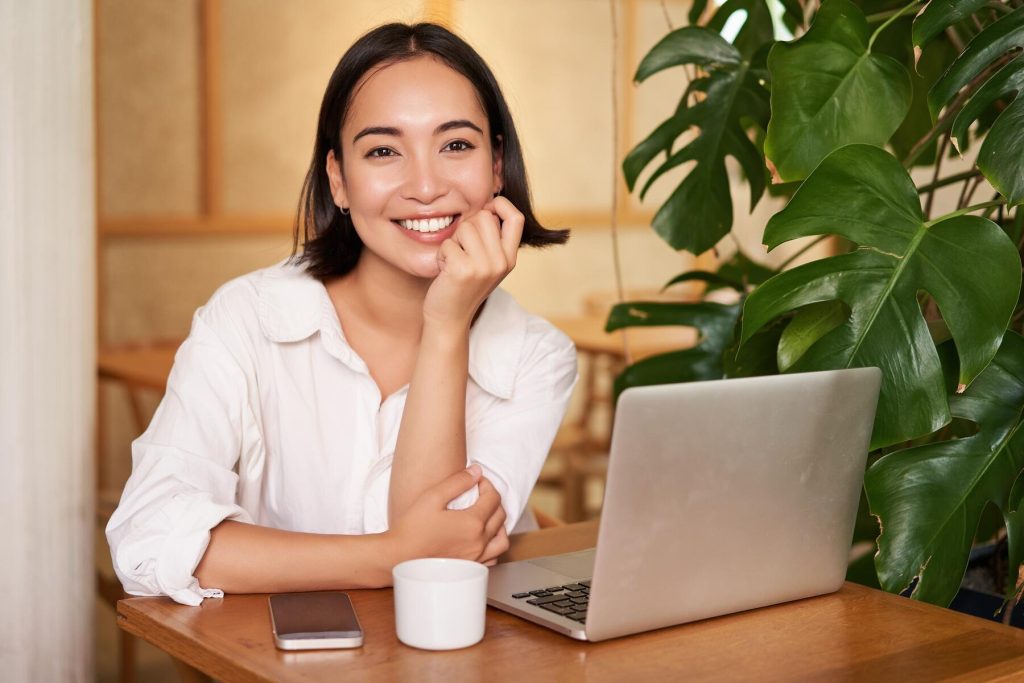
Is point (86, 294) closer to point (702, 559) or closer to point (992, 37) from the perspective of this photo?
point (702, 559)

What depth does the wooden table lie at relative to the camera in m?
1.15

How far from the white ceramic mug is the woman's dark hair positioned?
0.77 m

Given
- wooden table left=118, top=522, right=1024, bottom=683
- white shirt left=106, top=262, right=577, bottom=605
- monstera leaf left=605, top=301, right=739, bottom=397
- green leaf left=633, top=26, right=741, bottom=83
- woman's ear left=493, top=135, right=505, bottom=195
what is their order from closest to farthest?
1. wooden table left=118, top=522, right=1024, bottom=683
2. white shirt left=106, top=262, right=577, bottom=605
3. woman's ear left=493, top=135, right=505, bottom=195
4. green leaf left=633, top=26, right=741, bottom=83
5. monstera leaf left=605, top=301, right=739, bottom=397

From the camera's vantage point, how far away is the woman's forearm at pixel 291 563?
1387 millimetres

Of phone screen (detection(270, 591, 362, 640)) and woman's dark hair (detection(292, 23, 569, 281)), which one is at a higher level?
woman's dark hair (detection(292, 23, 569, 281))

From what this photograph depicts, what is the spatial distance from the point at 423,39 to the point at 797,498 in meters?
0.89

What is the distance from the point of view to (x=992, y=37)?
1.57 meters

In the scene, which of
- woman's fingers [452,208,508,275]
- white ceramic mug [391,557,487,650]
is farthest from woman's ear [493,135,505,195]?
white ceramic mug [391,557,487,650]

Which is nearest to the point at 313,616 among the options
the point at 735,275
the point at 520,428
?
the point at 520,428

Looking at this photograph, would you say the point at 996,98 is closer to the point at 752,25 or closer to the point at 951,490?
the point at 951,490

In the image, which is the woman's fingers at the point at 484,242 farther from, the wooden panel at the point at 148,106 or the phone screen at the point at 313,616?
the wooden panel at the point at 148,106

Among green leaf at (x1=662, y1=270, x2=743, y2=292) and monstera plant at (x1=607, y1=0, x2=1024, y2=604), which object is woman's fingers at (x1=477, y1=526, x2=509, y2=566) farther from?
green leaf at (x1=662, y1=270, x2=743, y2=292)

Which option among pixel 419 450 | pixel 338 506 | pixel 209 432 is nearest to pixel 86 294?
pixel 209 432

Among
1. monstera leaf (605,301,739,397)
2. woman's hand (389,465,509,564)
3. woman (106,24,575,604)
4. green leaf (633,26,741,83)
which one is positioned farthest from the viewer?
monstera leaf (605,301,739,397)
